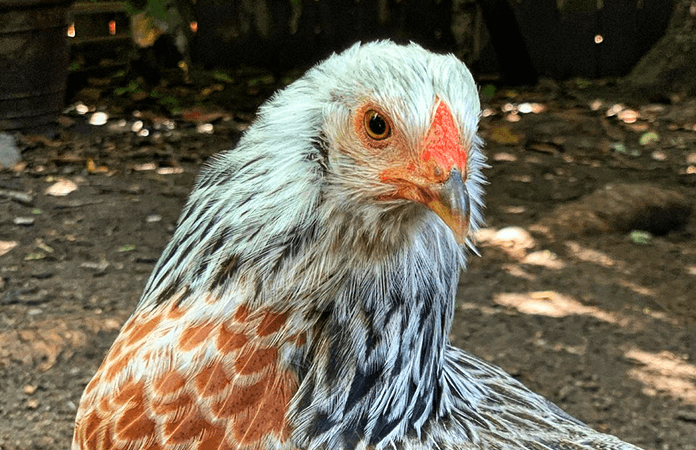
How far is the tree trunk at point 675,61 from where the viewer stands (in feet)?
24.3

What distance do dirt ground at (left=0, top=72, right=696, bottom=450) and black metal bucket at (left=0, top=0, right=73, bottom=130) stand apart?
30 cm

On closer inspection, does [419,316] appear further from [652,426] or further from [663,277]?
[663,277]

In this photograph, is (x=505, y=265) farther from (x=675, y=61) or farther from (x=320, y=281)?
(x=675, y=61)

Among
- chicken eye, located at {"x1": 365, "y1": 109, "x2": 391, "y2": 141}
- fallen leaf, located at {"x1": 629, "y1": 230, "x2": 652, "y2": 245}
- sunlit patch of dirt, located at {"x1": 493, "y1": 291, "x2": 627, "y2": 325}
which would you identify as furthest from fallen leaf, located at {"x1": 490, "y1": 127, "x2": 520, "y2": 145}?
chicken eye, located at {"x1": 365, "y1": 109, "x2": 391, "y2": 141}

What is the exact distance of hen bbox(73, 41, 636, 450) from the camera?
154 cm

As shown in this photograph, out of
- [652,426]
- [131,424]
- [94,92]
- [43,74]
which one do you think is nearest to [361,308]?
[131,424]

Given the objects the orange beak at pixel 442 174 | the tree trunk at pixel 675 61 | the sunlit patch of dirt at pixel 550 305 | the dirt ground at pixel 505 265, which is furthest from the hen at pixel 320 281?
the tree trunk at pixel 675 61

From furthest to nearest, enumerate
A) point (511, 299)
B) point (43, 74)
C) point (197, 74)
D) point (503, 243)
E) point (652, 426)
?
point (197, 74), point (43, 74), point (503, 243), point (511, 299), point (652, 426)

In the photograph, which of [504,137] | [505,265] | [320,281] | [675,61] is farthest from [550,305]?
[675,61]

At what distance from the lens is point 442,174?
4.85ft

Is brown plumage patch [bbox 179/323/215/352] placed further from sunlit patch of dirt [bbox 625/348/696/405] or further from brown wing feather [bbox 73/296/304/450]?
sunlit patch of dirt [bbox 625/348/696/405]

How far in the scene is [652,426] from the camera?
10.8 feet

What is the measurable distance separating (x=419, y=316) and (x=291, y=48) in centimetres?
699

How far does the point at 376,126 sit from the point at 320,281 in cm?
34
